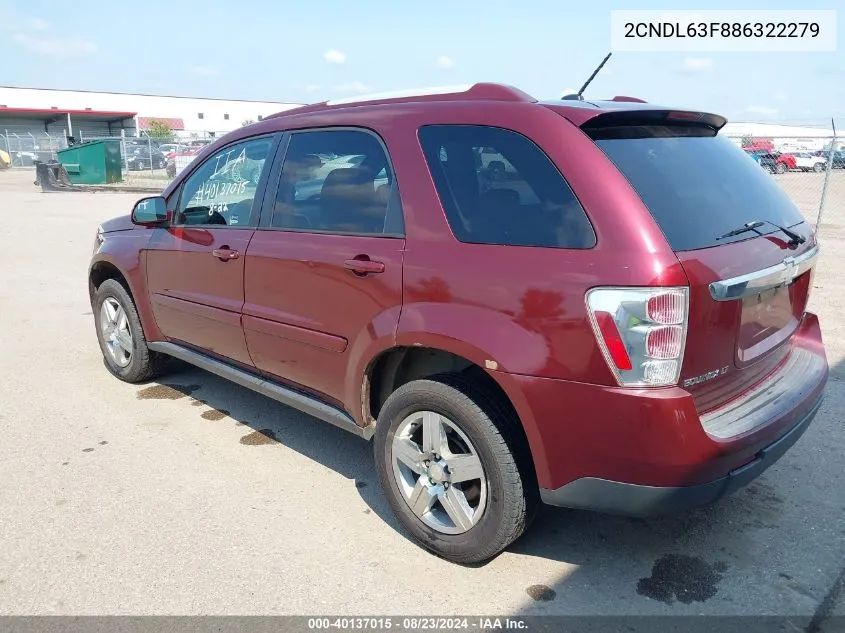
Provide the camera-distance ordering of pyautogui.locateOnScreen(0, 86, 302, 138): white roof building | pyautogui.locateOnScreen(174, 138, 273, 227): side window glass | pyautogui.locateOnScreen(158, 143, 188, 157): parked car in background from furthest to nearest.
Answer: pyautogui.locateOnScreen(0, 86, 302, 138): white roof building
pyautogui.locateOnScreen(158, 143, 188, 157): parked car in background
pyautogui.locateOnScreen(174, 138, 273, 227): side window glass

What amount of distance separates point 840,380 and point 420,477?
11.5 ft

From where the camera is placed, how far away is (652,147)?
2.70 metres

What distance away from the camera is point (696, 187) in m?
2.67

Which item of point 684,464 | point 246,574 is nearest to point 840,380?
point 684,464

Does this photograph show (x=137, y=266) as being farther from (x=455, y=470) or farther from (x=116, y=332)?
(x=455, y=470)

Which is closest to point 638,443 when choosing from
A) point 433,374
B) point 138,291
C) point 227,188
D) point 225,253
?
point 433,374

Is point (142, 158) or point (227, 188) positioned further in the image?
point (142, 158)

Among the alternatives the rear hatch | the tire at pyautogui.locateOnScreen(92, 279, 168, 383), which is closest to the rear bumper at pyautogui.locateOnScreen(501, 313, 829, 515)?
the rear hatch

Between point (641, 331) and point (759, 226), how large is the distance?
0.89 m

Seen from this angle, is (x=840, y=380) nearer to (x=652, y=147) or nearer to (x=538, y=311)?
(x=652, y=147)

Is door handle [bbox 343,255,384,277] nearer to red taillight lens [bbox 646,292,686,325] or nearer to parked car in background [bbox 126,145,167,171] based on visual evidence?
red taillight lens [bbox 646,292,686,325]

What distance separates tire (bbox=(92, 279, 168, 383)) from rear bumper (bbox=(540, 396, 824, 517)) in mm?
3331

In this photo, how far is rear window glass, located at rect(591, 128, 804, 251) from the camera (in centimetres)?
245

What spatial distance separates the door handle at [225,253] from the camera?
12.2 ft
